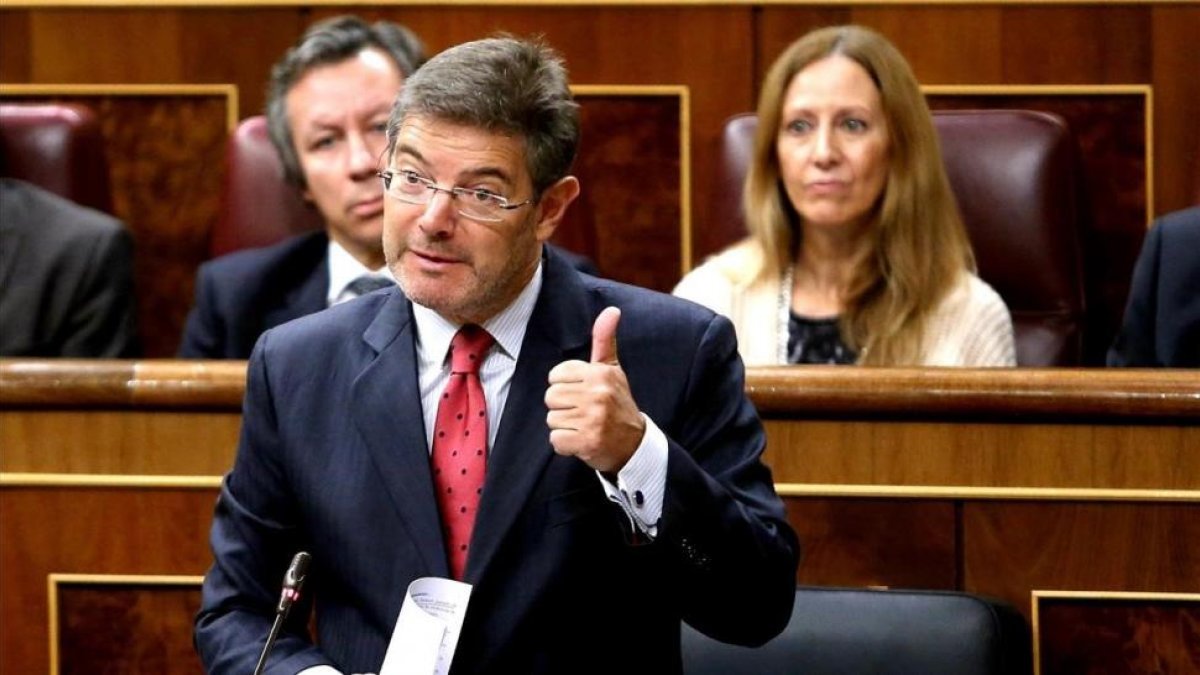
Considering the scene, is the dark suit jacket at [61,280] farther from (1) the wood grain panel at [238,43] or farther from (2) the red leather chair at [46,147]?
(1) the wood grain panel at [238,43]

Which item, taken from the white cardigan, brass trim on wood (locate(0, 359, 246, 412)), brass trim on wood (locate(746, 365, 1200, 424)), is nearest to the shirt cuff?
brass trim on wood (locate(746, 365, 1200, 424))

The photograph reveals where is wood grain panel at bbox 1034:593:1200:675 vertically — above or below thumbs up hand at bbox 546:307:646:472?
below

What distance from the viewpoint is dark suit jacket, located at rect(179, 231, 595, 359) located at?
5.95 feet

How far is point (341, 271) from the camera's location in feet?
5.99

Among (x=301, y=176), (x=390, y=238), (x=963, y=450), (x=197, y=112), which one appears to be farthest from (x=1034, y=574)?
(x=197, y=112)

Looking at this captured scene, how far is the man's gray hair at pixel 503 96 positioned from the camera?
1.06 metres

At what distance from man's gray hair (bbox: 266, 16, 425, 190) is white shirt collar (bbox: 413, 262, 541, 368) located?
→ 2.42ft

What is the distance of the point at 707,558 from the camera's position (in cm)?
102

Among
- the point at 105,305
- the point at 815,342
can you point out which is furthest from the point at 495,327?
the point at 105,305

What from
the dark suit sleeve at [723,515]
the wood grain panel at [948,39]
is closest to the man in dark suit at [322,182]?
the wood grain panel at [948,39]

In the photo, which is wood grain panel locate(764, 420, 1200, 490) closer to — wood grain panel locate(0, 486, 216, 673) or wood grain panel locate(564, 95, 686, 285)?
wood grain panel locate(0, 486, 216, 673)

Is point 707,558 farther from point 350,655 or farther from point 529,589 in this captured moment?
point 350,655

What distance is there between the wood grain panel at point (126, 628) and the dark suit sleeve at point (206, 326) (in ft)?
1.40

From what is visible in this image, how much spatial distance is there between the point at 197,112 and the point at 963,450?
43.0 inches
